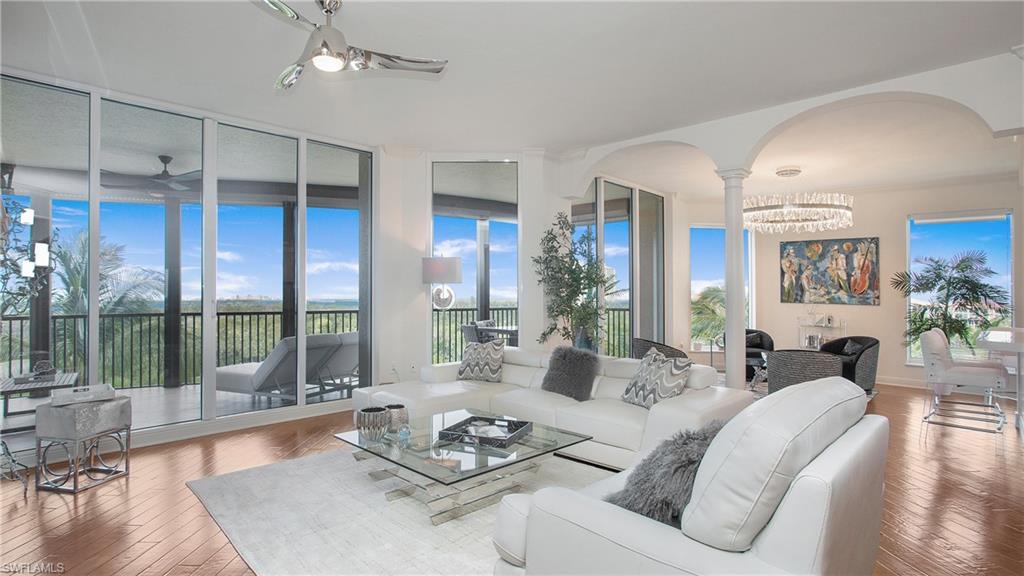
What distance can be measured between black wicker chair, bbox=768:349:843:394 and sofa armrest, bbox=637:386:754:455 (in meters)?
2.13

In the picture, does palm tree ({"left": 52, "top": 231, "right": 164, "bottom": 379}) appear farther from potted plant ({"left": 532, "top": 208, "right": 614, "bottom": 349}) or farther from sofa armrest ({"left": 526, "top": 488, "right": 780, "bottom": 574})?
sofa armrest ({"left": 526, "top": 488, "right": 780, "bottom": 574})

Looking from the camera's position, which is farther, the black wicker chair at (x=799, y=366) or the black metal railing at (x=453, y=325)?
the black metal railing at (x=453, y=325)

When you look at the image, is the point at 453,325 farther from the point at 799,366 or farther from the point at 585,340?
the point at 799,366

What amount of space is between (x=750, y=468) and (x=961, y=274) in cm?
777

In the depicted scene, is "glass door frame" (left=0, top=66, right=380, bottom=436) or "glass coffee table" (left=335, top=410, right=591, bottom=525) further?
"glass door frame" (left=0, top=66, right=380, bottom=436)

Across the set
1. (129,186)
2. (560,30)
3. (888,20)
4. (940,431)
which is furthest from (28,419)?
(940,431)

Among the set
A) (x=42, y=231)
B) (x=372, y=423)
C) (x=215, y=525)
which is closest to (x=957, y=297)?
(x=372, y=423)

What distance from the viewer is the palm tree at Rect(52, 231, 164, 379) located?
3.84 m

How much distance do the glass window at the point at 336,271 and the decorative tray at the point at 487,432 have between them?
260 centimetres

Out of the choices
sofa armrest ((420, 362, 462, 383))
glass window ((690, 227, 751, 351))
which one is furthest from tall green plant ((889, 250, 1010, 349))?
sofa armrest ((420, 362, 462, 383))

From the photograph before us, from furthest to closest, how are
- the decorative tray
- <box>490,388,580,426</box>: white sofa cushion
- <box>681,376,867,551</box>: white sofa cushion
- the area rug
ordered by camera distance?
<box>490,388,580,426</box>: white sofa cushion
the decorative tray
the area rug
<box>681,376,867,551</box>: white sofa cushion

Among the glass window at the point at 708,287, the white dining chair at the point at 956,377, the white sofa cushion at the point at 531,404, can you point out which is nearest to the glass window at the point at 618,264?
the glass window at the point at 708,287

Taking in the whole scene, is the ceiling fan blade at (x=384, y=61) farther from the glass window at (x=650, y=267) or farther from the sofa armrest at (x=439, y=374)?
the glass window at (x=650, y=267)

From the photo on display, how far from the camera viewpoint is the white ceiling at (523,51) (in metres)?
2.93
